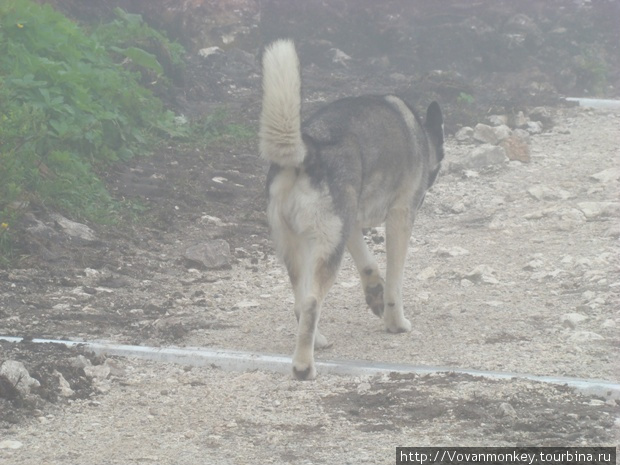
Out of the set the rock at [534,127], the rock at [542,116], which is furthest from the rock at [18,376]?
the rock at [542,116]

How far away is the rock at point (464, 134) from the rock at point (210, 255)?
389cm

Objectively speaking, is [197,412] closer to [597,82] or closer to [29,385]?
[29,385]

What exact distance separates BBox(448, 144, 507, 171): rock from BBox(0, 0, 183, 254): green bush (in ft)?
9.51

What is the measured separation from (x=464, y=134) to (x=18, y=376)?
7.21 meters

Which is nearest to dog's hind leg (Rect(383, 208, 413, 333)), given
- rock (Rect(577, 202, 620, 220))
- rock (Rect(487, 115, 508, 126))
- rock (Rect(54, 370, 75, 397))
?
rock (Rect(54, 370, 75, 397))

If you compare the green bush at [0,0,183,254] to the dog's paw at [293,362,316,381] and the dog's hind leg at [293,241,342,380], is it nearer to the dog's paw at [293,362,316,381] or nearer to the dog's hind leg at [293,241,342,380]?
the dog's hind leg at [293,241,342,380]

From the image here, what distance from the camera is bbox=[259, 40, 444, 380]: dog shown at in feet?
17.1

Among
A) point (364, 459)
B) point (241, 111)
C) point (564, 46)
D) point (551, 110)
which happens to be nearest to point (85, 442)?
point (364, 459)

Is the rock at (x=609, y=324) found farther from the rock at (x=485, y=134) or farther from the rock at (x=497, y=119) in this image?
the rock at (x=497, y=119)

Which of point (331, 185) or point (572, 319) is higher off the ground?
point (331, 185)

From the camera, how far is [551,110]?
11984 millimetres

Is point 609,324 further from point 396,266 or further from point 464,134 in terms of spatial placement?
point 464,134

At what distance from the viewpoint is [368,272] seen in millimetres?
6449

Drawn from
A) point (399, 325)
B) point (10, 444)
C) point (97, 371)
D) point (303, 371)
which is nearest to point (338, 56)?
point (399, 325)
